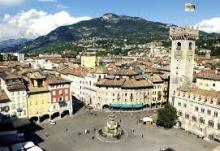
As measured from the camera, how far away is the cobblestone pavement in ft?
239

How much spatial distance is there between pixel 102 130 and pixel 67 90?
20075 millimetres

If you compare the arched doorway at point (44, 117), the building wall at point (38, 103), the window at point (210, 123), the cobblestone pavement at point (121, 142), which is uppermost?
the building wall at point (38, 103)

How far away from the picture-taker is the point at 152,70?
136 metres

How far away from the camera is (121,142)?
76.8 m

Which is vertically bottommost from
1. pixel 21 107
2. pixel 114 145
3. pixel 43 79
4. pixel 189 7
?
pixel 114 145

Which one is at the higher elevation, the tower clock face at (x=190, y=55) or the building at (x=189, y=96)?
the tower clock face at (x=190, y=55)

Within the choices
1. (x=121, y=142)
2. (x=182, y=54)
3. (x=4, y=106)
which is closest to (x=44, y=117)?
(x=4, y=106)

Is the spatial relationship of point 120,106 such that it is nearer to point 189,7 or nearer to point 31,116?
point 31,116

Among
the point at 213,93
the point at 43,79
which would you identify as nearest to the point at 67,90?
the point at 43,79

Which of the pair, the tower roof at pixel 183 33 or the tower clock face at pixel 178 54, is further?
the tower clock face at pixel 178 54

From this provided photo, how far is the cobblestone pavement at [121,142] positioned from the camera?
7288 cm

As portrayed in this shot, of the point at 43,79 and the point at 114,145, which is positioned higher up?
the point at 43,79

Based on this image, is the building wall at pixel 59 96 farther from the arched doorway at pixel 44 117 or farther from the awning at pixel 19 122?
the awning at pixel 19 122

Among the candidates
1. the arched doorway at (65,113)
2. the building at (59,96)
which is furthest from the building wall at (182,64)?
the arched doorway at (65,113)
